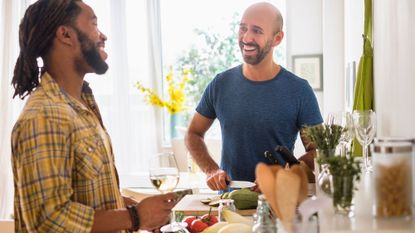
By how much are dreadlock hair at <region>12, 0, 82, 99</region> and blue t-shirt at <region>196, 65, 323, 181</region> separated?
1107 millimetres

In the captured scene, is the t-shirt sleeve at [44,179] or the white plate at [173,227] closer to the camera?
the t-shirt sleeve at [44,179]

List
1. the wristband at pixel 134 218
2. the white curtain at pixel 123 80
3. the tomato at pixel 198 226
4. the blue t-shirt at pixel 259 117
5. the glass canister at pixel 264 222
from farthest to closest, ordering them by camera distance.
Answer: the white curtain at pixel 123 80
the blue t-shirt at pixel 259 117
the tomato at pixel 198 226
the wristband at pixel 134 218
the glass canister at pixel 264 222

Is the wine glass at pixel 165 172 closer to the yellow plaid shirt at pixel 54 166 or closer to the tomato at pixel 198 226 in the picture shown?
the tomato at pixel 198 226


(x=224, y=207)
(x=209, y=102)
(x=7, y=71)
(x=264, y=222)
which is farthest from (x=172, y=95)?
(x=264, y=222)

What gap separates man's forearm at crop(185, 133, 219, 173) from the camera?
2.59 metres

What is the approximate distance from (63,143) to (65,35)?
0.37 m

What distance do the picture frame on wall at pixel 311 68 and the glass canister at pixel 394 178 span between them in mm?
4311

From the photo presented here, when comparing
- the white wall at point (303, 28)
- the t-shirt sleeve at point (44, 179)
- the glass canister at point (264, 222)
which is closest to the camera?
the glass canister at point (264, 222)

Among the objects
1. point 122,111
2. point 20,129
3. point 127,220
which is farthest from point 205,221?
point 122,111

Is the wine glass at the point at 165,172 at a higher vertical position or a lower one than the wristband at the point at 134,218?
higher

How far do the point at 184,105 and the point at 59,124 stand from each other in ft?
14.4

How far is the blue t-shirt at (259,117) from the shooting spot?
248cm

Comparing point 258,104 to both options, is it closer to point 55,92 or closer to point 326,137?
point 326,137

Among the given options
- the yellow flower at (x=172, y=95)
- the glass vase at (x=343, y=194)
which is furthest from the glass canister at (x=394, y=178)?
the yellow flower at (x=172, y=95)
